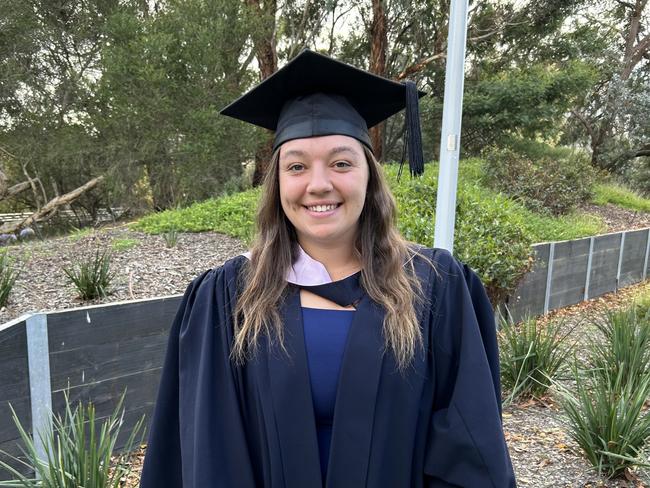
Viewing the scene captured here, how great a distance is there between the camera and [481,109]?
13.6 meters

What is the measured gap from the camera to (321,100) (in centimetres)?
155

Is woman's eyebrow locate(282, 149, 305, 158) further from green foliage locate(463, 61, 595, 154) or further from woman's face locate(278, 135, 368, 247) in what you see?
green foliage locate(463, 61, 595, 154)

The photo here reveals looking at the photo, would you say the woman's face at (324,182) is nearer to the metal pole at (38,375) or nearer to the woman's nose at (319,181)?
the woman's nose at (319,181)

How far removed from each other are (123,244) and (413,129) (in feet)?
16.9

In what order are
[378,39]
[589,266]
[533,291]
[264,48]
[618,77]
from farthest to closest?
[618,77]
[378,39]
[264,48]
[589,266]
[533,291]

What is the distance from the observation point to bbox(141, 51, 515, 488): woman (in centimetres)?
137

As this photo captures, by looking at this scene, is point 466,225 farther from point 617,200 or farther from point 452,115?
point 617,200

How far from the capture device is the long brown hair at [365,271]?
141cm

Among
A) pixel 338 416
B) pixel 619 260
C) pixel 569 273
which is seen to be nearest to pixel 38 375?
pixel 338 416

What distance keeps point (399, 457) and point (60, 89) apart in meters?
15.0

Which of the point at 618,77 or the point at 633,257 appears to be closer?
the point at 633,257

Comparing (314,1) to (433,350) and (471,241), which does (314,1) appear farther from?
(433,350)

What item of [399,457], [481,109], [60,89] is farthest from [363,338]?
[60,89]

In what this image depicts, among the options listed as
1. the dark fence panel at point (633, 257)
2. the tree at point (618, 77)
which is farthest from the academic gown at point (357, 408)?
the tree at point (618, 77)
